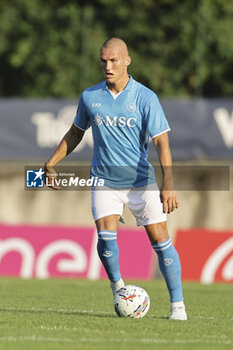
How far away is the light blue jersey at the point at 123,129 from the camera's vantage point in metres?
9.08

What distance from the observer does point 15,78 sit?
95.1 ft

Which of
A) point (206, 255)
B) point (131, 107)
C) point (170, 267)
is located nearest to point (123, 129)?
point (131, 107)

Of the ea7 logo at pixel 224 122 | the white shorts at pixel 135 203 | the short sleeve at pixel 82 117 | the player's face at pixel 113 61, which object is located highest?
the player's face at pixel 113 61

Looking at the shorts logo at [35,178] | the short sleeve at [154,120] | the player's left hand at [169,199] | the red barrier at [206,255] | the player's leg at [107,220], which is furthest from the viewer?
the red barrier at [206,255]

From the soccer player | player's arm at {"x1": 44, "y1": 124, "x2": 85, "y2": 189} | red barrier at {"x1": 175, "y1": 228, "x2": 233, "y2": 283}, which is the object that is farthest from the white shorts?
red barrier at {"x1": 175, "y1": 228, "x2": 233, "y2": 283}

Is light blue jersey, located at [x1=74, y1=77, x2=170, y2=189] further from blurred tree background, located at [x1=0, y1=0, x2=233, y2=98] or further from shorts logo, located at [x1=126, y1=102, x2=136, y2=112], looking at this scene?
blurred tree background, located at [x1=0, y1=0, x2=233, y2=98]

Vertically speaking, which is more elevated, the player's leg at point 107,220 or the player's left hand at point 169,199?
the player's left hand at point 169,199

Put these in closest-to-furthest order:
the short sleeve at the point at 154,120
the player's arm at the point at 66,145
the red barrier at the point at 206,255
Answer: the short sleeve at the point at 154,120 → the player's arm at the point at 66,145 → the red barrier at the point at 206,255

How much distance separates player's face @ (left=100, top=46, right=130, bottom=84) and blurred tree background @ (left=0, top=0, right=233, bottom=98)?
617 inches

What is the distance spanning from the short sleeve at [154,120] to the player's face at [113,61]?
1.44 feet

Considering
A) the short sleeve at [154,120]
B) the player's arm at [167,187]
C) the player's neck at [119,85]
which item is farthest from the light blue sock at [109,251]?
the player's neck at [119,85]

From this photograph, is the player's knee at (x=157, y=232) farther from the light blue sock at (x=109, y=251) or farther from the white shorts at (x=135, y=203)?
the light blue sock at (x=109, y=251)

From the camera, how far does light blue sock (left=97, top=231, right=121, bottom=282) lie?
921 cm

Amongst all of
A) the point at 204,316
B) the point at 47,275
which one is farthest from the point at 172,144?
the point at 204,316
